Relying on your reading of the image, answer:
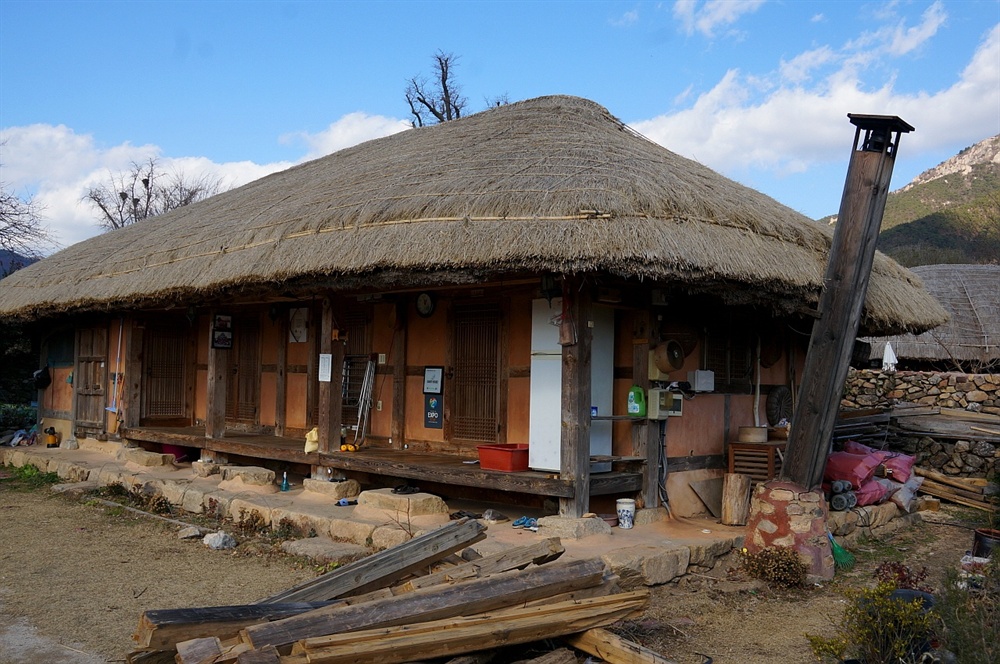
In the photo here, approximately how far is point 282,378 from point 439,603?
26.6 feet

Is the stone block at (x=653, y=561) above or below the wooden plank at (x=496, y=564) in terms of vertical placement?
below

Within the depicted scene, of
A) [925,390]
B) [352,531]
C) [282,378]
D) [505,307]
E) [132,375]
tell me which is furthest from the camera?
[925,390]

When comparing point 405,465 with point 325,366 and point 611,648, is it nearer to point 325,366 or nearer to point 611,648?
point 325,366

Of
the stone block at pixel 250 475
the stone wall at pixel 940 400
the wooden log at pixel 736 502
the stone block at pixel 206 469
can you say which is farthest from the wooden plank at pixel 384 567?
the stone wall at pixel 940 400

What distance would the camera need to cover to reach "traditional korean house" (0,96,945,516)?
732cm

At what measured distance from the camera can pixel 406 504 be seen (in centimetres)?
815

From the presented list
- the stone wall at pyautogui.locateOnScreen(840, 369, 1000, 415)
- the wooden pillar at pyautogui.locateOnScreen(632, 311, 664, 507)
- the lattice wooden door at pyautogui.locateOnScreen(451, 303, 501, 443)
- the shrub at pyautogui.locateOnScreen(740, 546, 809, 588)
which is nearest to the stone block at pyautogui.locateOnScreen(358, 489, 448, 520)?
the lattice wooden door at pyautogui.locateOnScreen(451, 303, 501, 443)

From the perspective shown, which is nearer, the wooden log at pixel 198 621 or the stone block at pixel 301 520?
the wooden log at pixel 198 621

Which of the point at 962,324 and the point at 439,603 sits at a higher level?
the point at 962,324

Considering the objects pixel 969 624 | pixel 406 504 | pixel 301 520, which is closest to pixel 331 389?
pixel 301 520

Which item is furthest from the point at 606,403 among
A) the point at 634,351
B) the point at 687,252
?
the point at 687,252

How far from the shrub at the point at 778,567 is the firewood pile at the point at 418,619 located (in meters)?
2.38

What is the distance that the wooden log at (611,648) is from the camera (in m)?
4.41

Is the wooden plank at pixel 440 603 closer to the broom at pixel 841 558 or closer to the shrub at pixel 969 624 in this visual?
the shrub at pixel 969 624
